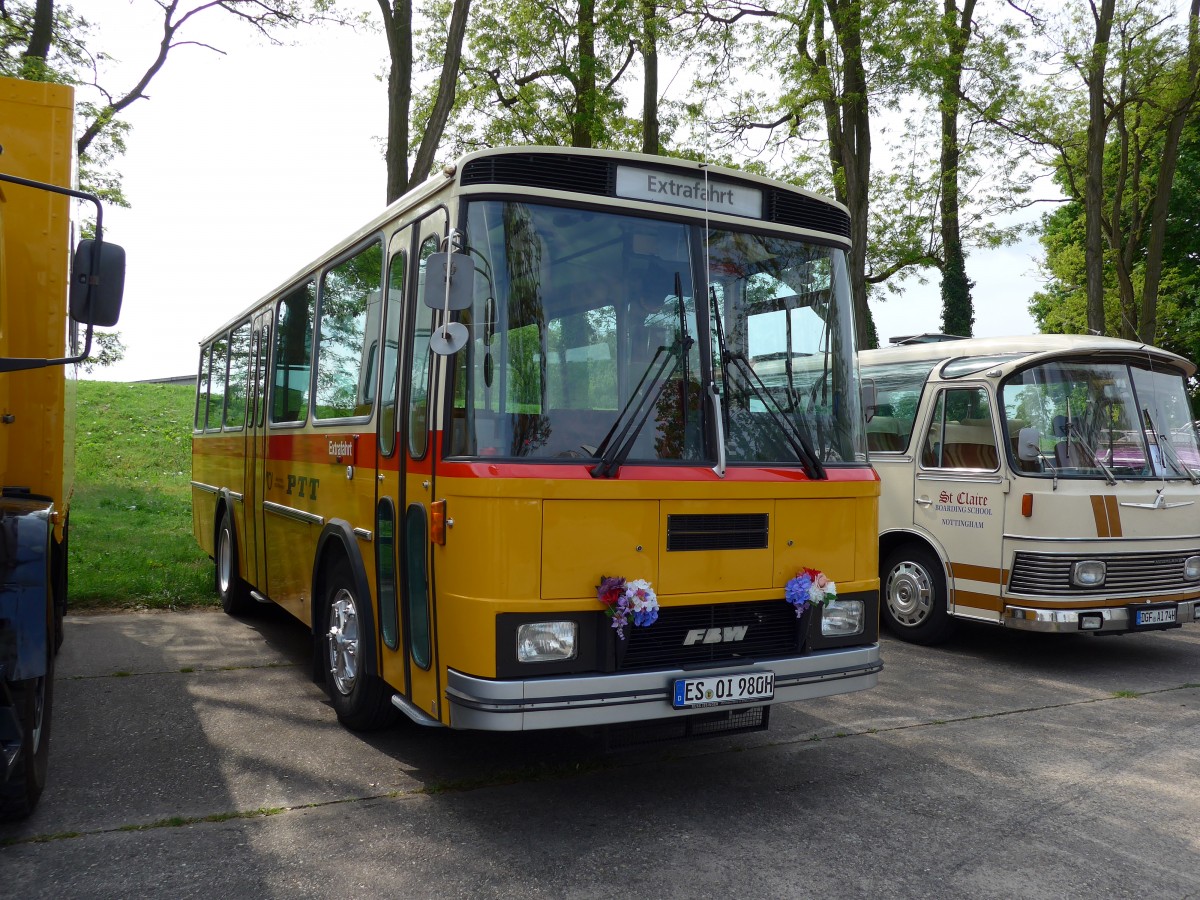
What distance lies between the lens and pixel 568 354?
450 cm

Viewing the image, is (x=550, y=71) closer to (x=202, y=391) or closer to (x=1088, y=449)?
(x=202, y=391)

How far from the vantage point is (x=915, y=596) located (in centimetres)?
902

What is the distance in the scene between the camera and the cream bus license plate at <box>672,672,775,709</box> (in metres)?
4.46

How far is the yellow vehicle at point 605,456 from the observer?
4.36m

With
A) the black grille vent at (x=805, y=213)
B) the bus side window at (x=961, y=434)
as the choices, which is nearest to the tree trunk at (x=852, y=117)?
the bus side window at (x=961, y=434)

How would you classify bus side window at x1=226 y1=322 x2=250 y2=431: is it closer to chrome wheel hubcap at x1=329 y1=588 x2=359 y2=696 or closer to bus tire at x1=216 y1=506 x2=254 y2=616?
bus tire at x1=216 y1=506 x2=254 y2=616

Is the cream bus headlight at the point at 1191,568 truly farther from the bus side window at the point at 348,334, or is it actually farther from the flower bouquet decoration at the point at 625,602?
the bus side window at the point at 348,334

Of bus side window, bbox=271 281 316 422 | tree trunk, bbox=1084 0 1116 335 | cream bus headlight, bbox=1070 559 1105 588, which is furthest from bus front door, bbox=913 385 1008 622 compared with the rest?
tree trunk, bbox=1084 0 1116 335

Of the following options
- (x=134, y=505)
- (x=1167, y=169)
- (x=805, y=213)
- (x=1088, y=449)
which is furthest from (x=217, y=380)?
(x=1167, y=169)

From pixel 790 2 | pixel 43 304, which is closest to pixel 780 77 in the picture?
pixel 790 2

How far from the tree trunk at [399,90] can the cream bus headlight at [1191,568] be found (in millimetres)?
8610

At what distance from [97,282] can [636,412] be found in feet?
7.55

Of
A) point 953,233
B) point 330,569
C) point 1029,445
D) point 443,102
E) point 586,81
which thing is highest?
point 586,81

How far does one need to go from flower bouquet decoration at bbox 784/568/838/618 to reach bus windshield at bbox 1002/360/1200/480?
3.87 m
